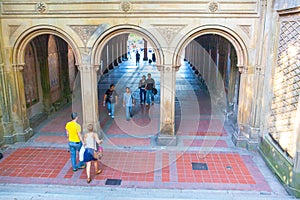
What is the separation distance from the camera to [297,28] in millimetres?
6672

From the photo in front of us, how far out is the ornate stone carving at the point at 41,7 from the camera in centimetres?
828

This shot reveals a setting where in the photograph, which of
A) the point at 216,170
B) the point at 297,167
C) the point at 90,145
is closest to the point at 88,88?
the point at 90,145

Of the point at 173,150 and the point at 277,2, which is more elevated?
the point at 277,2

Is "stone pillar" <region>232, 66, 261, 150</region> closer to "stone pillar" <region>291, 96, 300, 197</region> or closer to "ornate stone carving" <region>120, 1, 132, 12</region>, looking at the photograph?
"stone pillar" <region>291, 96, 300, 197</region>

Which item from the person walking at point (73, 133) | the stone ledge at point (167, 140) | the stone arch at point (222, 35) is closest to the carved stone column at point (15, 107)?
the person walking at point (73, 133)

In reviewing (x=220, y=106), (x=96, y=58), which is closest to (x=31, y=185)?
(x=96, y=58)

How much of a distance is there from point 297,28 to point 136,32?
4.41 metres

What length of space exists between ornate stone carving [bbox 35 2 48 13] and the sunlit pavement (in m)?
4.27

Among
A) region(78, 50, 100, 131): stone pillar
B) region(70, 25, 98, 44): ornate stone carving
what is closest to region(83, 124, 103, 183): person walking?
region(78, 50, 100, 131): stone pillar

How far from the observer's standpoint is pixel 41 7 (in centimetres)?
830

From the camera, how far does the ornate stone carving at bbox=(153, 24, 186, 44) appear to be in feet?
27.2

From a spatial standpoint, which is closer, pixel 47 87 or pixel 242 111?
pixel 242 111

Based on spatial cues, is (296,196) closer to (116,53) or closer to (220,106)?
(220,106)

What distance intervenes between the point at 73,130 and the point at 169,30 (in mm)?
4073
